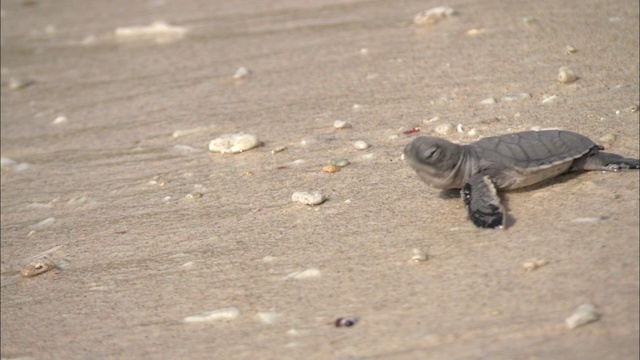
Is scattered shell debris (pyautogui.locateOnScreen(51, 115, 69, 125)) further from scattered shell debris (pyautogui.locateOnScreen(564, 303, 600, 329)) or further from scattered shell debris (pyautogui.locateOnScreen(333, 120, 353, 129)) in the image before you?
scattered shell debris (pyautogui.locateOnScreen(564, 303, 600, 329))

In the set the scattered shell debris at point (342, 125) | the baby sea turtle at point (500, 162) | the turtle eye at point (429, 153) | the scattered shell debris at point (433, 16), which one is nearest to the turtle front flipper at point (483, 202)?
the baby sea turtle at point (500, 162)

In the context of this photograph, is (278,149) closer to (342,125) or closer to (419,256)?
(342,125)

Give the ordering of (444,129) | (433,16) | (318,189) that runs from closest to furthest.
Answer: (318,189) → (444,129) → (433,16)

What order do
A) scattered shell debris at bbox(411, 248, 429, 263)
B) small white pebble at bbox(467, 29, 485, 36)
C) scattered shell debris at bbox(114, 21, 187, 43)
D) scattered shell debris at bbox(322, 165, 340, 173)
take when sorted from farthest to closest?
scattered shell debris at bbox(114, 21, 187, 43) < small white pebble at bbox(467, 29, 485, 36) < scattered shell debris at bbox(322, 165, 340, 173) < scattered shell debris at bbox(411, 248, 429, 263)

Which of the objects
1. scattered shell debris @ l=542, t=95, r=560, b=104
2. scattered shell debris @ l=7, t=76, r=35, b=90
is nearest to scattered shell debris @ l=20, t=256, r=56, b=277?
scattered shell debris @ l=542, t=95, r=560, b=104

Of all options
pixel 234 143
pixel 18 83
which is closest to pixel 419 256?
pixel 234 143

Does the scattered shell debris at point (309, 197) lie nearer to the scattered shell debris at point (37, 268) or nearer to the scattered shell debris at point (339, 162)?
the scattered shell debris at point (339, 162)

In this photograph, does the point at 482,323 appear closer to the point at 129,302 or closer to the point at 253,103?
the point at 129,302
